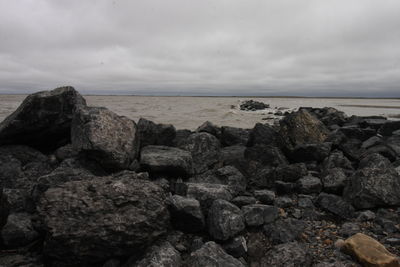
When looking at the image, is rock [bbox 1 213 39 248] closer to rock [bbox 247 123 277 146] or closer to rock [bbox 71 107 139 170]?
rock [bbox 71 107 139 170]

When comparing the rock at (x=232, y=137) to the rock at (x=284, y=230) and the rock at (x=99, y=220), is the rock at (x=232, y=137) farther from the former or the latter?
the rock at (x=99, y=220)

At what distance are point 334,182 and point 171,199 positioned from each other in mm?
3579

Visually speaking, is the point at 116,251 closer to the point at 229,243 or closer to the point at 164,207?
the point at 164,207

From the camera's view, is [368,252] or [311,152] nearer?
[368,252]

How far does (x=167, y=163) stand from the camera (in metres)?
6.65

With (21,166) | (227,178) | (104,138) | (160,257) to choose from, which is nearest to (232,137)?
(227,178)

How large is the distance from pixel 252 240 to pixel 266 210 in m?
0.64

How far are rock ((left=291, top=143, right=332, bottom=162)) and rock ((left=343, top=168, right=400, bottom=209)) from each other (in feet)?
6.80

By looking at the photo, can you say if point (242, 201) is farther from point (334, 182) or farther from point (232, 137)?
point (232, 137)

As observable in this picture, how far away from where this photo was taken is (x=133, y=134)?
709 cm

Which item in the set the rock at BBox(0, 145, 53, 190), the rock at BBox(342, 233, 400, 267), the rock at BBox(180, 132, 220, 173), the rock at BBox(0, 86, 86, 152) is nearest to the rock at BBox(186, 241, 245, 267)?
the rock at BBox(342, 233, 400, 267)

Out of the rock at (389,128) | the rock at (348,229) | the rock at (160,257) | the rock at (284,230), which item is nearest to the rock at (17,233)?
the rock at (160,257)

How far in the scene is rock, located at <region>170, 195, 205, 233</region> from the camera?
491 cm

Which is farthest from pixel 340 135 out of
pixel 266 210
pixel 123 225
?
pixel 123 225
